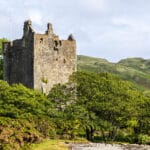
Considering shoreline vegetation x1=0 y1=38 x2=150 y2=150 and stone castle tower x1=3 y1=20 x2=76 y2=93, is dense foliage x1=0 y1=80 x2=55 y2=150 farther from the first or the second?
stone castle tower x1=3 y1=20 x2=76 y2=93

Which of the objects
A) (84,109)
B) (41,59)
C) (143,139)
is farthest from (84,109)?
(143,139)

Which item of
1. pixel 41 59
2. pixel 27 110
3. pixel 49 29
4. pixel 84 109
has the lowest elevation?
pixel 27 110

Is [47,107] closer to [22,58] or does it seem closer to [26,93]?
[26,93]

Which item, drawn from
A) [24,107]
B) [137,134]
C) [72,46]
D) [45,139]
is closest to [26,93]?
[24,107]

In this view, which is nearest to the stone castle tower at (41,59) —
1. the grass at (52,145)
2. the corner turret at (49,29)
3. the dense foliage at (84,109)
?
the corner turret at (49,29)

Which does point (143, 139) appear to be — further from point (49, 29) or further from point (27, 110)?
point (49, 29)

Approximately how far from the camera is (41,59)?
78625 mm

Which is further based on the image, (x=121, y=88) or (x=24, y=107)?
(x=121, y=88)

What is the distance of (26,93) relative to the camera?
72312 millimetres

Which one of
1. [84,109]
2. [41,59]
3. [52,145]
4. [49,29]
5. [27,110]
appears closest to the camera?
[52,145]

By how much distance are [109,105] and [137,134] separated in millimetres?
7825

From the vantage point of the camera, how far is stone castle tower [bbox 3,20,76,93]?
7831 centimetres

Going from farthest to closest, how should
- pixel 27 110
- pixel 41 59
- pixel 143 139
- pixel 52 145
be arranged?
pixel 143 139 → pixel 41 59 → pixel 27 110 → pixel 52 145

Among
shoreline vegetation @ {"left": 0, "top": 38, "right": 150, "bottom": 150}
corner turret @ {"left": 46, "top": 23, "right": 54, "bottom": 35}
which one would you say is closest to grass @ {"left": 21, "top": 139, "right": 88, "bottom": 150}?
shoreline vegetation @ {"left": 0, "top": 38, "right": 150, "bottom": 150}
